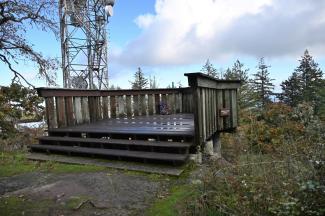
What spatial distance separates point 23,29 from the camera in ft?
23.2

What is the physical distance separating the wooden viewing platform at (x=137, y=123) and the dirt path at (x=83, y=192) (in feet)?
2.57

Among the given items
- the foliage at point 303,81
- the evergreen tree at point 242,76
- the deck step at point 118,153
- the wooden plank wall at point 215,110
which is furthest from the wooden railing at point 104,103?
the foliage at point 303,81

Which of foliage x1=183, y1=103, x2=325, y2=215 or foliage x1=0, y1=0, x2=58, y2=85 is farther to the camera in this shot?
foliage x1=0, y1=0, x2=58, y2=85

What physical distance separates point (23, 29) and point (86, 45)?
34.7 feet

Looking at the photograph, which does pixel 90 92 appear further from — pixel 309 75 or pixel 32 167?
pixel 309 75

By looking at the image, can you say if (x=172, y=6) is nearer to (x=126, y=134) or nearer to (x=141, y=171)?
(x=126, y=134)

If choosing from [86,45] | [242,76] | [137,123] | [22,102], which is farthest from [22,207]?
[242,76]

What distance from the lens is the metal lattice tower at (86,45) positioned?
16672mm

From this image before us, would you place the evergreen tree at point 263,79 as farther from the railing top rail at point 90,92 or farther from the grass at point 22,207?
the grass at point 22,207

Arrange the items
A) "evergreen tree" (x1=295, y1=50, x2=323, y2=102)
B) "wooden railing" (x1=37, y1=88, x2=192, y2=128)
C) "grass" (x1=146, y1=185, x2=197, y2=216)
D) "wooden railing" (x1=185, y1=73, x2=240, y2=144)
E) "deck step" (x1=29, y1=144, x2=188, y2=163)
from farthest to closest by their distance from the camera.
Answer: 1. "evergreen tree" (x1=295, y1=50, x2=323, y2=102)
2. "wooden railing" (x1=37, y1=88, x2=192, y2=128)
3. "wooden railing" (x1=185, y1=73, x2=240, y2=144)
4. "deck step" (x1=29, y1=144, x2=188, y2=163)
5. "grass" (x1=146, y1=185, x2=197, y2=216)

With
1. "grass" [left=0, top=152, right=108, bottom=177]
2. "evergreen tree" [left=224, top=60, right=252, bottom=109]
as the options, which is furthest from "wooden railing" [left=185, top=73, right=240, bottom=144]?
"evergreen tree" [left=224, top=60, right=252, bottom=109]

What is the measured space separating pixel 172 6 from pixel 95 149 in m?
7.00

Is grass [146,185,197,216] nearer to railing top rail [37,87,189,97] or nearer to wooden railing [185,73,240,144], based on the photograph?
wooden railing [185,73,240,144]

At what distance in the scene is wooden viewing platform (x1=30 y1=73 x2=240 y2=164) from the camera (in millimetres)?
5027
